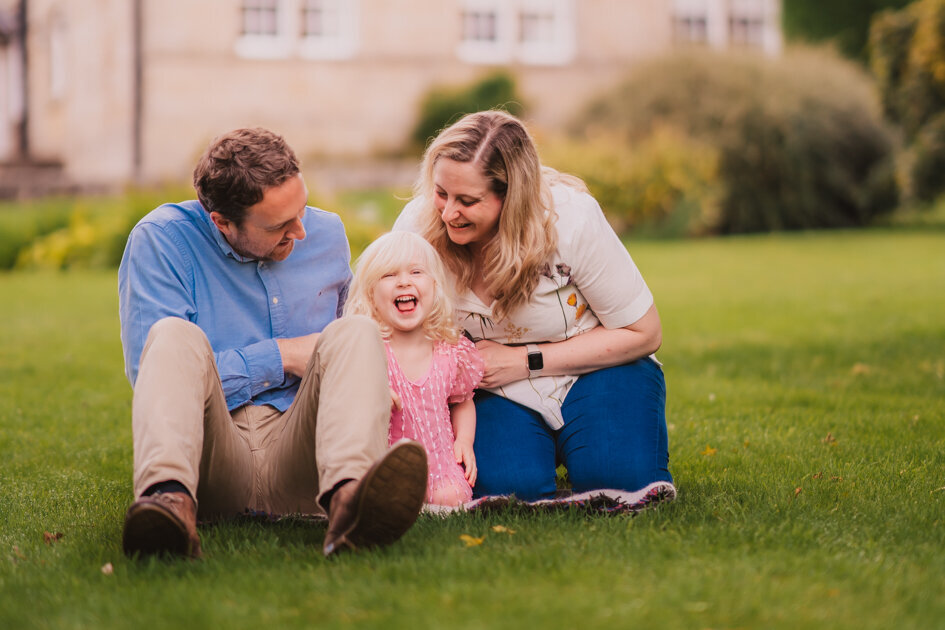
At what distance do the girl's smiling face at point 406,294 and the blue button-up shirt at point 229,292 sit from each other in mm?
222

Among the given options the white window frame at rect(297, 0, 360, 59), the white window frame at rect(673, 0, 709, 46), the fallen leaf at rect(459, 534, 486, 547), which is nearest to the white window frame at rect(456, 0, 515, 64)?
the white window frame at rect(297, 0, 360, 59)

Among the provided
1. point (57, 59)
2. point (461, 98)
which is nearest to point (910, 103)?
point (461, 98)

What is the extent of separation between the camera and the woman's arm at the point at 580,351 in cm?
401

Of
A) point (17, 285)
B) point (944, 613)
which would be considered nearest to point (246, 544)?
point (944, 613)

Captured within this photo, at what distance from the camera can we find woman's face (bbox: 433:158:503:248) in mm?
3754

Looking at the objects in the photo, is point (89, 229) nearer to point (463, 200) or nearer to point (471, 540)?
point (463, 200)

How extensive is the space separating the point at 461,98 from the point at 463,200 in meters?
18.9

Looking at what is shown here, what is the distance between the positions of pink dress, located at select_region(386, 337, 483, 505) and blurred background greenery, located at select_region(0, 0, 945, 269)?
1112 centimetres

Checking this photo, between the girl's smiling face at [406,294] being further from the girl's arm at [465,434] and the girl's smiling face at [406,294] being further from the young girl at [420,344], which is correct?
the girl's arm at [465,434]

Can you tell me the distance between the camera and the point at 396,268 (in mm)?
3748

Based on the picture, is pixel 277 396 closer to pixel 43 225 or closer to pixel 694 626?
pixel 694 626

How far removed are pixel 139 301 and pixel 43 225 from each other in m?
12.9

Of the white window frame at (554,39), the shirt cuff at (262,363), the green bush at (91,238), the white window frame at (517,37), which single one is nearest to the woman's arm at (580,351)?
the shirt cuff at (262,363)

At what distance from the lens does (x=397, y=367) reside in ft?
12.5
